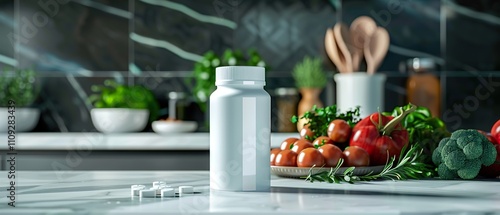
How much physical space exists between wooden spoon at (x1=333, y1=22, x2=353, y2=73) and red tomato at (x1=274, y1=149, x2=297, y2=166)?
1.74 meters

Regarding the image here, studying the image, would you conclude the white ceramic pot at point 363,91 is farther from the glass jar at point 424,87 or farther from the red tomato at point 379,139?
the red tomato at point 379,139

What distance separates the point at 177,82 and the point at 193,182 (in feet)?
6.79

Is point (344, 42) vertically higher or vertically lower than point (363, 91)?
higher

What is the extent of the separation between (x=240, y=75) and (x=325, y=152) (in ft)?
1.02

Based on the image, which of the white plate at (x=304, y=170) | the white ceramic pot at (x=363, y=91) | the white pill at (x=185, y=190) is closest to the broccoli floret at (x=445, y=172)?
the white plate at (x=304, y=170)

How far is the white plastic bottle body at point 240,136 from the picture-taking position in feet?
2.93

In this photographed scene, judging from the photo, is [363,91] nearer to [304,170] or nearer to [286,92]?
[286,92]

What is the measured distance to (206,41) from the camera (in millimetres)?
3131

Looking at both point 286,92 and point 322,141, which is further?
point 286,92

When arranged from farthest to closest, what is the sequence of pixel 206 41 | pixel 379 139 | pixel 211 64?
pixel 206 41 → pixel 211 64 → pixel 379 139

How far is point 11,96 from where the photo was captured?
9.84 ft

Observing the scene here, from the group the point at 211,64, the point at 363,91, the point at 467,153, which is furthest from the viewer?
the point at 211,64

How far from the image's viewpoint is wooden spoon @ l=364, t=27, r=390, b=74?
2.88 m

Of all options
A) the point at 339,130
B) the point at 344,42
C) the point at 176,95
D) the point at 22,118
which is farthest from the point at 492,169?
the point at 22,118
